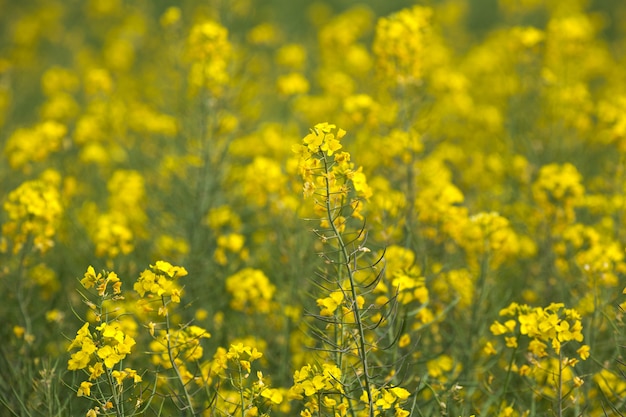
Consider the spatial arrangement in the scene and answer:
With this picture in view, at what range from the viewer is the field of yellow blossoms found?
2.50m

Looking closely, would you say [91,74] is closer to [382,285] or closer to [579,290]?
[382,285]

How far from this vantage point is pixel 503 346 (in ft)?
11.4

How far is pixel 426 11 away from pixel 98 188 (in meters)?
3.39

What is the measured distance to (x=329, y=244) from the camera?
258 centimetres

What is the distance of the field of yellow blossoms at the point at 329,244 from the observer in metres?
2.50

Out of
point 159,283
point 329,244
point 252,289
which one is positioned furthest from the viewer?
point 252,289

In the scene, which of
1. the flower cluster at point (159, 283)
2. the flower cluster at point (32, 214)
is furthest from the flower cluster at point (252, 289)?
the flower cluster at point (159, 283)

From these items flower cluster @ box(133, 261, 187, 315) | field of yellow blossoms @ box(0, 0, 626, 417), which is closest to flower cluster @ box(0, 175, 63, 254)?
field of yellow blossoms @ box(0, 0, 626, 417)

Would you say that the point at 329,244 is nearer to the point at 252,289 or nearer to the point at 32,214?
the point at 252,289

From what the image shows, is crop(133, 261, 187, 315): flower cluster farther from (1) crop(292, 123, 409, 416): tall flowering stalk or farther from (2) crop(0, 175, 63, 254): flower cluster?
(2) crop(0, 175, 63, 254): flower cluster

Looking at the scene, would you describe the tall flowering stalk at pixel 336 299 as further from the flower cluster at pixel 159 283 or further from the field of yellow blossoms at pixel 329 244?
the flower cluster at pixel 159 283

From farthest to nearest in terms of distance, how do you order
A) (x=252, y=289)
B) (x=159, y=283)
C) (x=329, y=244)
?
(x=252, y=289) < (x=329, y=244) < (x=159, y=283)

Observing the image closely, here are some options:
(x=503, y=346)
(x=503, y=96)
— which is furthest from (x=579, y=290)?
(x=503, y=96)

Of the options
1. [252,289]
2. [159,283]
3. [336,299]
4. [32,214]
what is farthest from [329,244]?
[32,214]
